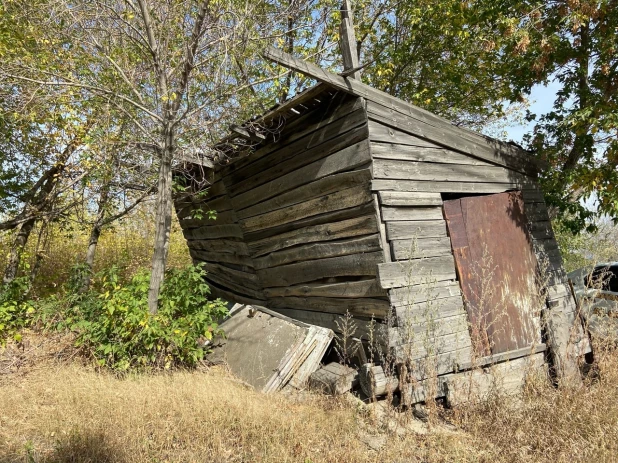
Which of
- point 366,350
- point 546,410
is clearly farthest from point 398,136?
point 546,410

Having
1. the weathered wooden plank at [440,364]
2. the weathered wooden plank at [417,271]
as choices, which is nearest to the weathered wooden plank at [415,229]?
the weathered wooden plank at [417,271]

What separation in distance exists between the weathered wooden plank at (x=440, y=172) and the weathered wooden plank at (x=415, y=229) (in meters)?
0.51

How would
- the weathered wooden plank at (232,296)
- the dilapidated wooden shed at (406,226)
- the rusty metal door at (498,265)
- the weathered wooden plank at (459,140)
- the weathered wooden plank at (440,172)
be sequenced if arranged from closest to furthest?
the dilapidated wooden shed at (406,226) < the weathered wooden plank at (440,172) < the weathered wooden plank at (459,140) < the rusty metal door at (498,265) < the weathered wooden plank at (232,296)

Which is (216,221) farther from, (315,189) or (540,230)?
(540,230)

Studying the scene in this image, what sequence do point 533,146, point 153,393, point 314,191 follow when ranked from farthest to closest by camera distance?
point 533,146
point 314,191
point 153,393

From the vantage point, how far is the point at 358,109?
4.76 metres

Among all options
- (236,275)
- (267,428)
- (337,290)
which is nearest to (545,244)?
(337,290)

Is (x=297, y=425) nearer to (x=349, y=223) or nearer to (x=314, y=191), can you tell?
(x=349, y=223)

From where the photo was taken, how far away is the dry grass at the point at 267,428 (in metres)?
3.14

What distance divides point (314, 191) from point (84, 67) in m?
4.76

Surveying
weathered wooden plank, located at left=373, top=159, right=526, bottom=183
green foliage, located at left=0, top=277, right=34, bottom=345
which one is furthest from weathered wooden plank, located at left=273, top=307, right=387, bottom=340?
green foliage, located at left=0, top=277, right=34, bottom=345

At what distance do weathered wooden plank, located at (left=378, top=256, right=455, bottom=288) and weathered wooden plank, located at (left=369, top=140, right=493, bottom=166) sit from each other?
1.18 m

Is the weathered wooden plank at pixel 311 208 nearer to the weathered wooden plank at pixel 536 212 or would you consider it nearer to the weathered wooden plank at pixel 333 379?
the weathered wooden plank at pixel 333 379

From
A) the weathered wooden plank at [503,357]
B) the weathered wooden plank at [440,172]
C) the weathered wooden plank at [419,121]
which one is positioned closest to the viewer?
the weathered wooden plank at [419,121]
